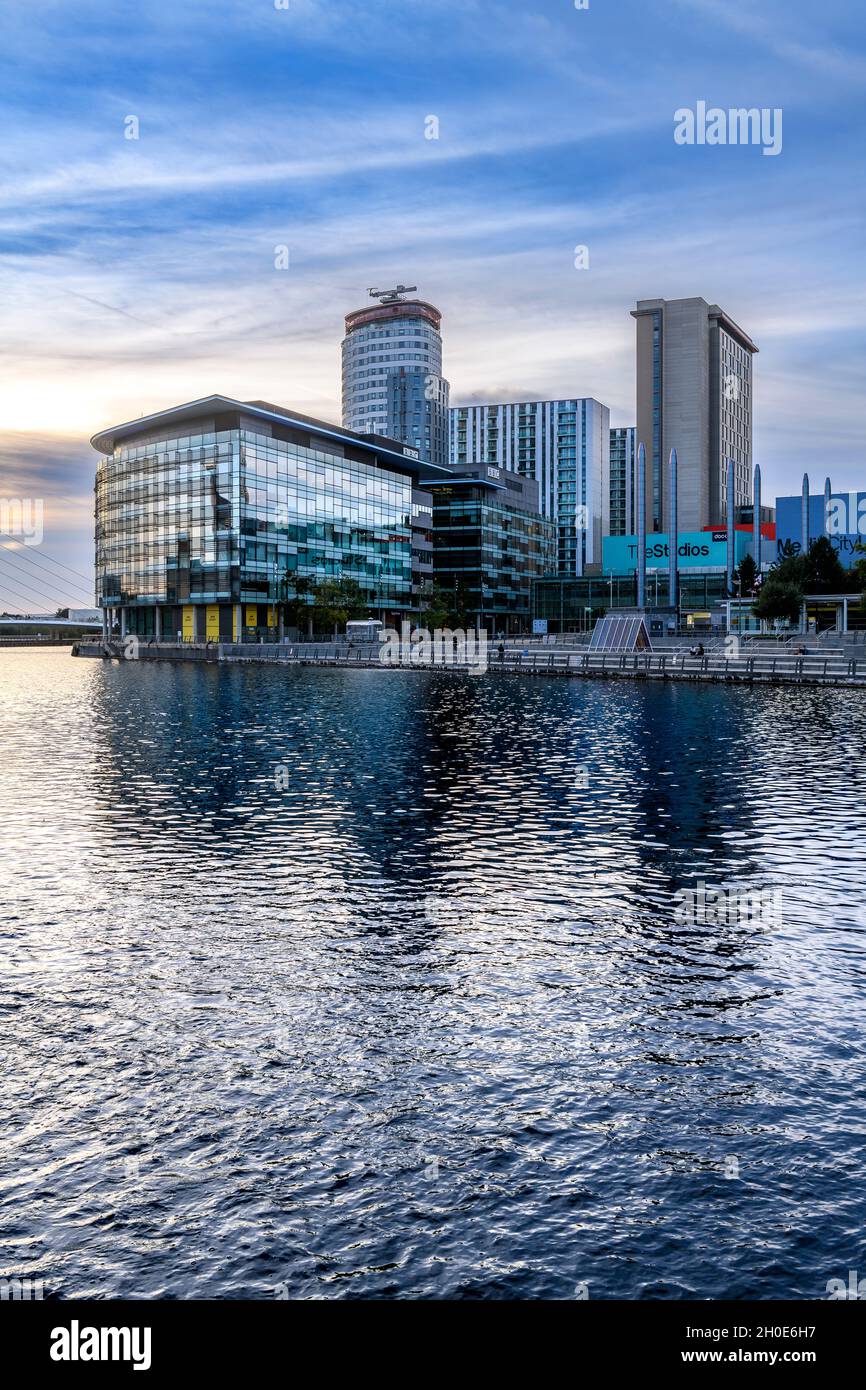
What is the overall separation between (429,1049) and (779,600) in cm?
9617

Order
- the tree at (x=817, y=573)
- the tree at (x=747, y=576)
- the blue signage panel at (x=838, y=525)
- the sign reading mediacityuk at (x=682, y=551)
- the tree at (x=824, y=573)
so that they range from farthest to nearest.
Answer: the sign reading mediacityuk at (x=682, y=551) → the tree at (x=747, y=576) → the blue signage panel at (x=838, y=525) → the tree at (x=824, y=573) → the tree at (x=817, y=573)

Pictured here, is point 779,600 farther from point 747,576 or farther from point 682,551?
point 682,551

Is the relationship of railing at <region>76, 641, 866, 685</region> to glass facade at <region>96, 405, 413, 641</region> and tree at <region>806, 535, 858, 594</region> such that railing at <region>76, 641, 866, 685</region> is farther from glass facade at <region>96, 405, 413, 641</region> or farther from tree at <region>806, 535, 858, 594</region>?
tree at <region>806, 535, 858, 594</region>

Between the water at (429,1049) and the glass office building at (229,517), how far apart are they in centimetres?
11344

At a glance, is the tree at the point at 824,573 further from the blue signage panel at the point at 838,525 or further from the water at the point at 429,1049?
the water at the point at 429,1049

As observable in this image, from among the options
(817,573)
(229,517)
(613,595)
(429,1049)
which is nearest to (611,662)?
(817,573)

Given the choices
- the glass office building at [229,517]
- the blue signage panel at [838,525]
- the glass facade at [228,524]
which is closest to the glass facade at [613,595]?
the blue signage panel at [838,525]

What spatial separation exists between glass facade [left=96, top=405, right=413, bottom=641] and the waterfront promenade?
18562mm

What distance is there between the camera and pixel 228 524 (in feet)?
447

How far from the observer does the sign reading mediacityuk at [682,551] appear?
170 metres

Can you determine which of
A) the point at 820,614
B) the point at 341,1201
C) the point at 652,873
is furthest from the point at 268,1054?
the point at 820,614

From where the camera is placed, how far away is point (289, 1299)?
24.3ft
